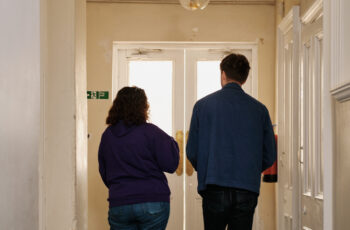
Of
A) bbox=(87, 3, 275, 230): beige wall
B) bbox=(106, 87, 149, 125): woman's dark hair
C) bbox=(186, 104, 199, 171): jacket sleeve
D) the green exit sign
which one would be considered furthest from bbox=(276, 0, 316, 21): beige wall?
the green exit sign

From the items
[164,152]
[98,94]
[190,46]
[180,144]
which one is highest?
[190,46]

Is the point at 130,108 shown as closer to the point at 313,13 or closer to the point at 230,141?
the point at 230,141

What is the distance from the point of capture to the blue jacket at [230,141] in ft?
11.1

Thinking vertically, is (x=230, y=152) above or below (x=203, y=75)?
below

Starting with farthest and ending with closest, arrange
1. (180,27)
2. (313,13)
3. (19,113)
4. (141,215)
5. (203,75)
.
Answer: (203,75) → (180,27) → (313,13) → (141,215) → (19,113)

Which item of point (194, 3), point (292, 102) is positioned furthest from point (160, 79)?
point (292, 102)

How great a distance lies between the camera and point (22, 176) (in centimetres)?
224

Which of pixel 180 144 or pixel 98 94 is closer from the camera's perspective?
pixel 98 94

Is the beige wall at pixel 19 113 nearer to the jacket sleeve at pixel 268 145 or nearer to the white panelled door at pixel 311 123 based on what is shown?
the jacket sleeve at pixel 268 145

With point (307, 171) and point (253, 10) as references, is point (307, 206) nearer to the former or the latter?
point (307, 171)

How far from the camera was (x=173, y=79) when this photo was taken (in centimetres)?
647

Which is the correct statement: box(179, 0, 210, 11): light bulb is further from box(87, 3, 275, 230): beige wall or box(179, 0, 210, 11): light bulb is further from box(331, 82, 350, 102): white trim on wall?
box(331, 82, 350, 102): white trim on wall

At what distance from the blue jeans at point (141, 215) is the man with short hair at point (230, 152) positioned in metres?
0.27

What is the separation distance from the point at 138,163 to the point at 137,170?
44 millimetres
